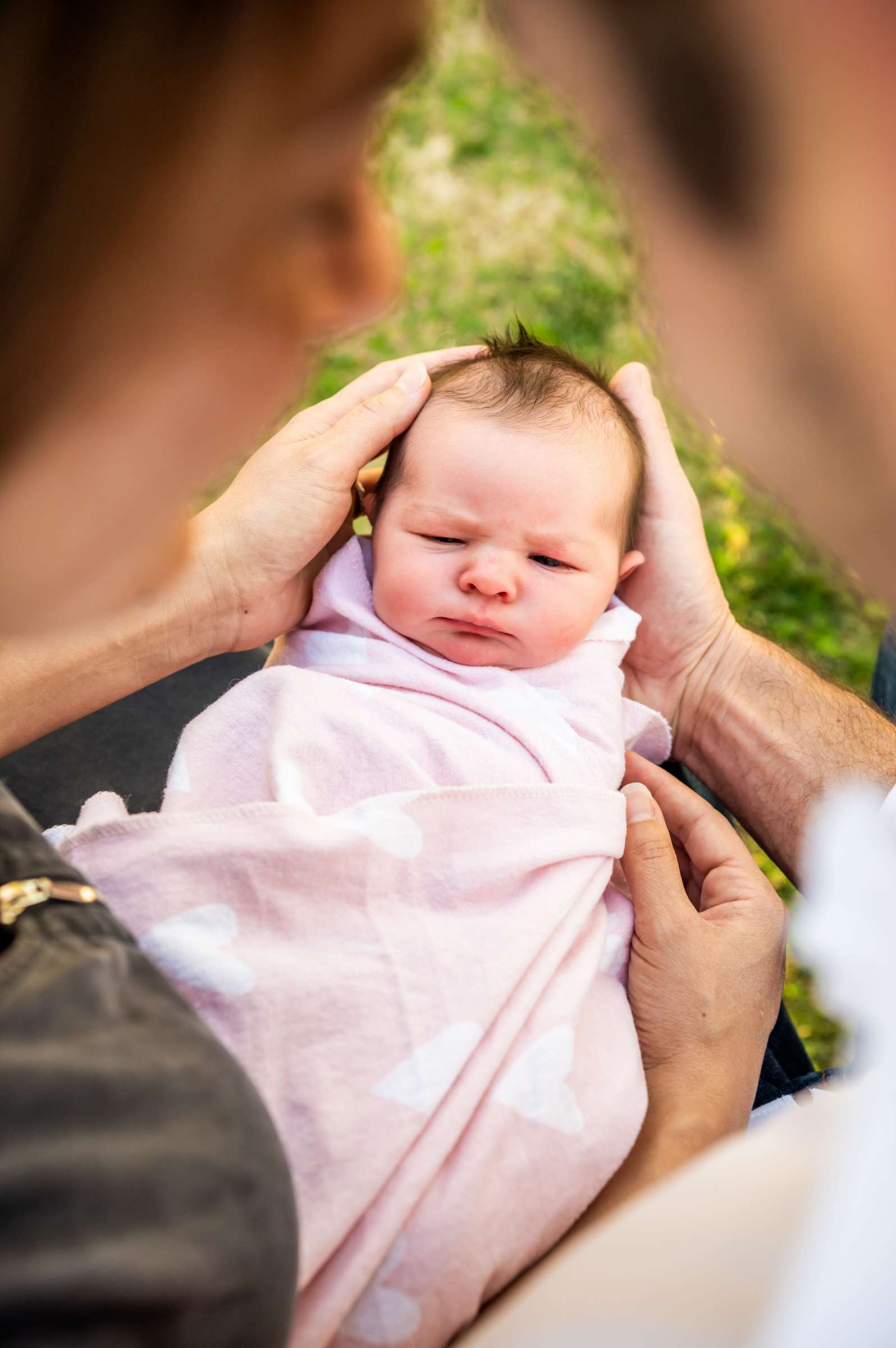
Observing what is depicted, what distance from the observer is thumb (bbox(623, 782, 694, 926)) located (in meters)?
1.14

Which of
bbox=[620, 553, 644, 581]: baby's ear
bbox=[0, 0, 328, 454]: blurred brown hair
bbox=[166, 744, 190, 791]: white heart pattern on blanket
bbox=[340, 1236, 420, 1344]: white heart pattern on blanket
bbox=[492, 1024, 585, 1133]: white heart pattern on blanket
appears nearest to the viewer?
bbox=[0, 0, 328, 454]: blurred brown hair

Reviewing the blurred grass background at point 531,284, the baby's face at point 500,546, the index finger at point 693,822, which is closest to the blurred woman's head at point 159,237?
the baby's face at point 500,546

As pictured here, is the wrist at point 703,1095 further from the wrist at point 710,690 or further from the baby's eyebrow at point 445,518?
the baby's eyebrow at point 445,518

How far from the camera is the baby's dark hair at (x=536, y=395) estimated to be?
1388 mm

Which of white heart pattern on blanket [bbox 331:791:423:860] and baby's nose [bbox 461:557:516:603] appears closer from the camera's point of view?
white heart pattern on blanket [bbox 331:791:423:860]

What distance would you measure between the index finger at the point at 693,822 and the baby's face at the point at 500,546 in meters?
0.23

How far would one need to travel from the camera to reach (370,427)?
1.41 m

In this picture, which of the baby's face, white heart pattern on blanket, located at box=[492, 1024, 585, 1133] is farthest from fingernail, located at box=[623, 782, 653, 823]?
white heart pattern on blanket, located at box=[492, 1024, 585, 1133]

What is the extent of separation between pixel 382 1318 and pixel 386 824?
47cm

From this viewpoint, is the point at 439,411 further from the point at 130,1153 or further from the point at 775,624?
the point at 775,624

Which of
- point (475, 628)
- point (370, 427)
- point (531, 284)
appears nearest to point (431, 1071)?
point (475, 628)

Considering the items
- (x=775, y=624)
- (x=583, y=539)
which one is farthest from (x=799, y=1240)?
(x=775, y=624)

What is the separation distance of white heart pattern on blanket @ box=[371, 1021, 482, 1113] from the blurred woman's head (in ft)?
1.91

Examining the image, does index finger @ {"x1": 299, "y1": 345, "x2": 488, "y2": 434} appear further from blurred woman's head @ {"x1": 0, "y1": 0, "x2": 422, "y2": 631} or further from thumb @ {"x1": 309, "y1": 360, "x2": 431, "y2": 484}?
blurred woman's head @ {"x1": 0, "y1": 0, "x2": 422, "y2": 631}
